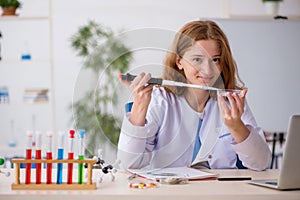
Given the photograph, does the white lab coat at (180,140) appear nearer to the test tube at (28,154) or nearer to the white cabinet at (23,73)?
the test tube at (28,154)

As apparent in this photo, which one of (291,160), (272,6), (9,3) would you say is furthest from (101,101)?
(272,6)

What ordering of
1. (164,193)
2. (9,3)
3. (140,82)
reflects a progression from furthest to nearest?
(9,3)
(140,82)
(164,193)

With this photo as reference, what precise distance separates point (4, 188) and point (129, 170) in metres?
0.50

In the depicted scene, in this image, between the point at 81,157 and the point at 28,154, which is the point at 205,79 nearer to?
the point at 81,157

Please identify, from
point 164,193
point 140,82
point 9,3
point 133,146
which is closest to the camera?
point 164,193

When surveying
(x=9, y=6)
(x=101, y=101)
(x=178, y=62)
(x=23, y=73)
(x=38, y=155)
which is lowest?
(x=23, y=73)

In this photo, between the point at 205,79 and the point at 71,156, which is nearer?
the point at 71,156

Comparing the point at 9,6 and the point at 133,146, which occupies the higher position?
the point at 9,6

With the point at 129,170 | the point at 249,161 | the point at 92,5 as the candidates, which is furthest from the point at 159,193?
the point at 92,5

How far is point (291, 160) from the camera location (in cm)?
168

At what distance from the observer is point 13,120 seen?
5062 mm

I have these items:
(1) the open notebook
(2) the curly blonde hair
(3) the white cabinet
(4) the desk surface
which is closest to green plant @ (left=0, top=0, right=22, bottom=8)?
(3) the white cabinet

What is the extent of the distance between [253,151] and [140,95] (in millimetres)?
458

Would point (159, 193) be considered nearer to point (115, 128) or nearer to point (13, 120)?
point (115, 128)
